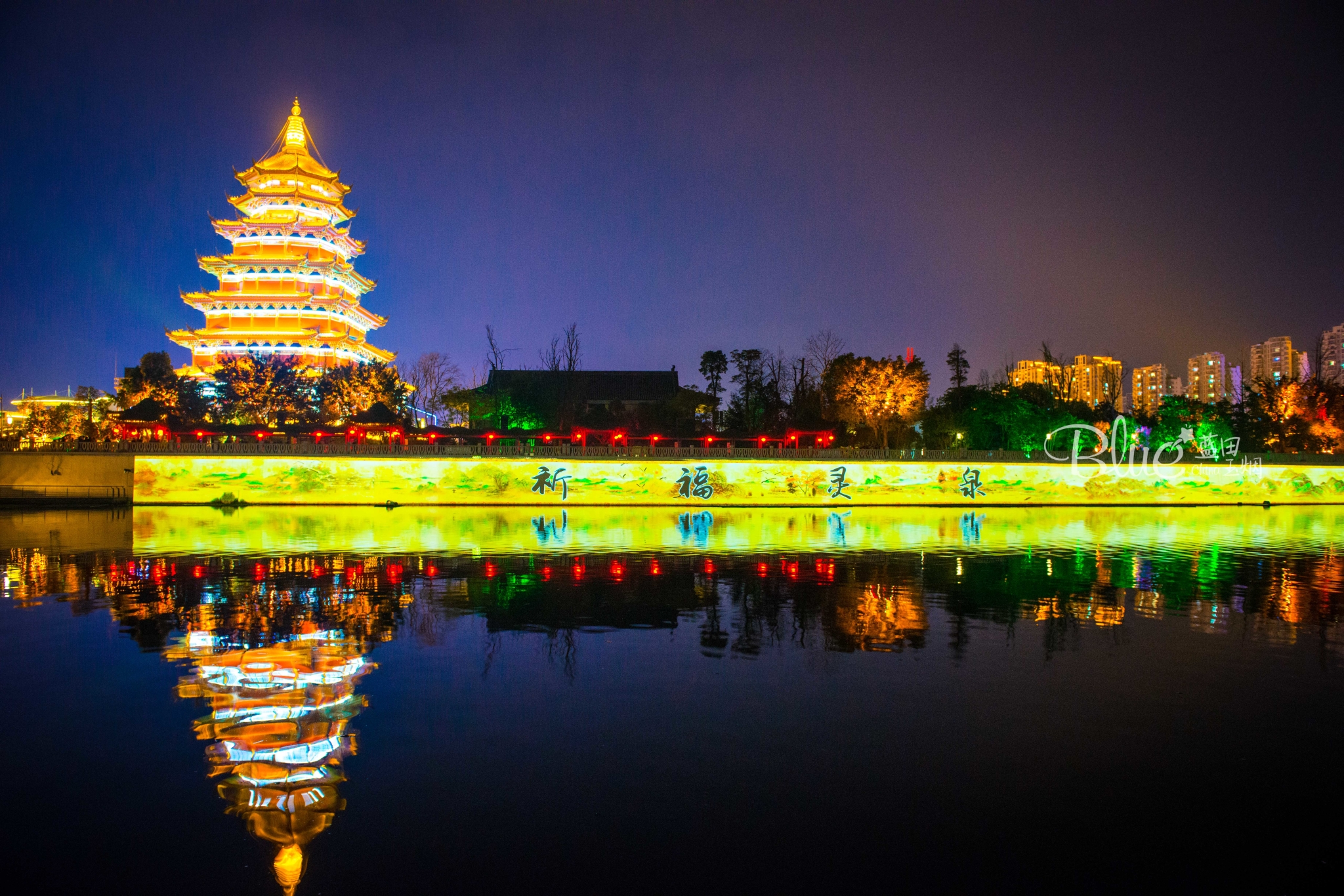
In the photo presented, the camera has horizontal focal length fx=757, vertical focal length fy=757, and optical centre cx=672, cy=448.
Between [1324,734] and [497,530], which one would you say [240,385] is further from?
[1324,734]

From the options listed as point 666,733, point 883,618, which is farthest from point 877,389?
point 666,733

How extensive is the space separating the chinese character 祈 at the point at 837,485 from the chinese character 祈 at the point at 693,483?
5.93 m

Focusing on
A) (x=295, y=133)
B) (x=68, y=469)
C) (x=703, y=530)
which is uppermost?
Answer: (x=295, y=133)

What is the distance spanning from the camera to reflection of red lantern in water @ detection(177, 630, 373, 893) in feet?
15.8

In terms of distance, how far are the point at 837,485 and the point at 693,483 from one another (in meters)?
6.91

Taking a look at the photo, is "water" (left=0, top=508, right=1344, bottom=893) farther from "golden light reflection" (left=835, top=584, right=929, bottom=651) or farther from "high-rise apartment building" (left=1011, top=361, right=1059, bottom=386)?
"high-rise apartment building" (left=1011, top=361, right=1059, bottom=386)

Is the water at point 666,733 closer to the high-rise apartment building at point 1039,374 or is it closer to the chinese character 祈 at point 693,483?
the chinese character 祈 at point 693,483

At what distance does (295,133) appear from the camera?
177 feet

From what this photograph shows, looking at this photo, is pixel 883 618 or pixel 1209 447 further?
pixel 1209 447

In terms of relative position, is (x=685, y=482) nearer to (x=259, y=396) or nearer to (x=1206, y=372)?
(x=259, y=396)

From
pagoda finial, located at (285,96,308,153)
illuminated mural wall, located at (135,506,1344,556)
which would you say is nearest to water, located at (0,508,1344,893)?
illuminated mural wall, located at (135,506,1344,556)

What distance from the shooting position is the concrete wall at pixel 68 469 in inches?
1355

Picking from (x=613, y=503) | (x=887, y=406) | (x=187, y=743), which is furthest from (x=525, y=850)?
(x=887, y=406)

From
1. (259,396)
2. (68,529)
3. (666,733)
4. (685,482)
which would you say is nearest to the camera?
(666,733)
